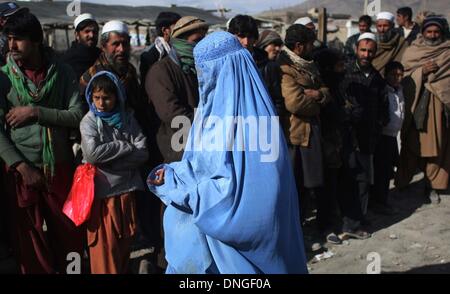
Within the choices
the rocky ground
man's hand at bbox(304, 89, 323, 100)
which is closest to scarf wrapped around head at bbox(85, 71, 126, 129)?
the rocky ground

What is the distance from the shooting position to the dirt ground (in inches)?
179

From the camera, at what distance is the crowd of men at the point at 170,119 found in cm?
368

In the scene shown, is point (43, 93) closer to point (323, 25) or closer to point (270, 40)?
point (270, 40)

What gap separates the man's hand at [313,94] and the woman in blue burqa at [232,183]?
2.24 metres

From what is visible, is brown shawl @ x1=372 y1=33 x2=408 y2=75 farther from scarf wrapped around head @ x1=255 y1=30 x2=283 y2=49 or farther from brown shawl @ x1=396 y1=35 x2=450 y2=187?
scarf wrapped around head @ x1=255 y1=30 x2=283 y2=49

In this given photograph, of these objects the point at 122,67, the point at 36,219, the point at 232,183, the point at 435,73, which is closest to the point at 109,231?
the point at 36,219

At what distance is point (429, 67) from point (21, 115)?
4.25 metres

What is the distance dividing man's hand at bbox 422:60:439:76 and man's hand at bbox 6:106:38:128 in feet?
13.6

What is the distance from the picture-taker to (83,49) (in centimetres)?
460

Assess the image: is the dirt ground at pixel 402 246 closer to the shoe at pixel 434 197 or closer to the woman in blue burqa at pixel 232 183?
the shoe at pixel 434 197

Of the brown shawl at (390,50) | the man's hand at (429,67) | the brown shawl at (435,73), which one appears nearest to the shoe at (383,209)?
the brown shawl at (435,73)

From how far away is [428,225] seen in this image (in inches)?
218
